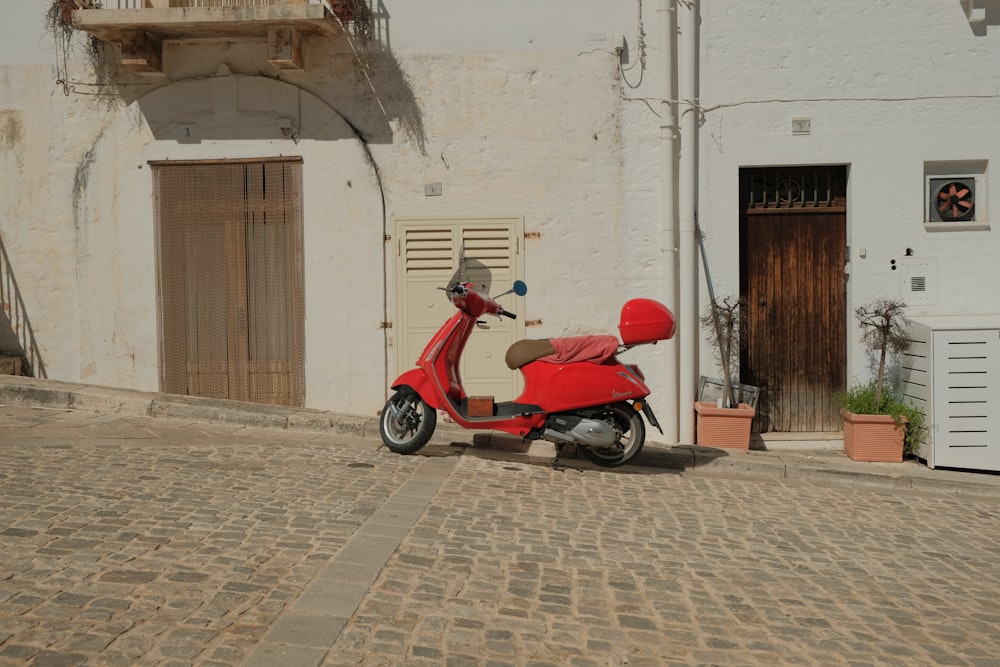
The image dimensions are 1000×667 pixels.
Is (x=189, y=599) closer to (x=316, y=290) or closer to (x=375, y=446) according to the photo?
(x=375, y=446)

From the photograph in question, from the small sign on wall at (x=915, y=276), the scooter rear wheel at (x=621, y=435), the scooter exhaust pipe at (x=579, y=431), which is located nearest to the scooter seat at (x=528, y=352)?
the scooter exhaust pipe at (x=579, y=431)

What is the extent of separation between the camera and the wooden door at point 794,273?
31.4 ft

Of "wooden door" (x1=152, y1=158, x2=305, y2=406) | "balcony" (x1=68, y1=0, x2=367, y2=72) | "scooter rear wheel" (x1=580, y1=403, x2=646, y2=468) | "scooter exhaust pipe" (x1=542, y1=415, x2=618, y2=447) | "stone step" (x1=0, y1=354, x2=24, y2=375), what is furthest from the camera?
"stone step" (x1=0, y1=354, x2=24, y2=375)

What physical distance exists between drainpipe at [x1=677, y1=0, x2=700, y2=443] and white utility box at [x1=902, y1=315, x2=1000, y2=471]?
2.12 m

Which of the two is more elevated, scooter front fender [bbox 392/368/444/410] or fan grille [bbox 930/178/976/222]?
fan grille [bbox 930/178/976/222]

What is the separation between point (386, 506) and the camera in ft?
19.4

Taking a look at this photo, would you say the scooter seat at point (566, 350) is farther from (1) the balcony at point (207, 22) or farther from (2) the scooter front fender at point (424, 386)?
(1) the balcony at point (207, 22)

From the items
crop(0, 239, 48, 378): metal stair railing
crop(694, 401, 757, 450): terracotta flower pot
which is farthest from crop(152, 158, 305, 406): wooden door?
crop(694, 401, 757, 450): terracotta flower pot

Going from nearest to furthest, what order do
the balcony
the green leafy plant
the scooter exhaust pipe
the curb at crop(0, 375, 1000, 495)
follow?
the scooter exhaust pipe, the curb at crop(0, 375, 1000, 495), the green leafy plant, the balcony

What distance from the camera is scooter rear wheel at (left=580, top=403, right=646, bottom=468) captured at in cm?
754

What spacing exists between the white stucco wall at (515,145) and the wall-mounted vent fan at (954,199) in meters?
0.19

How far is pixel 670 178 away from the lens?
9.25 m

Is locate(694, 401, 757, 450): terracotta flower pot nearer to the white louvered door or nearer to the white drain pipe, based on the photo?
the white drain pipe

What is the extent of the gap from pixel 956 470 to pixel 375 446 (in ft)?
16.7
